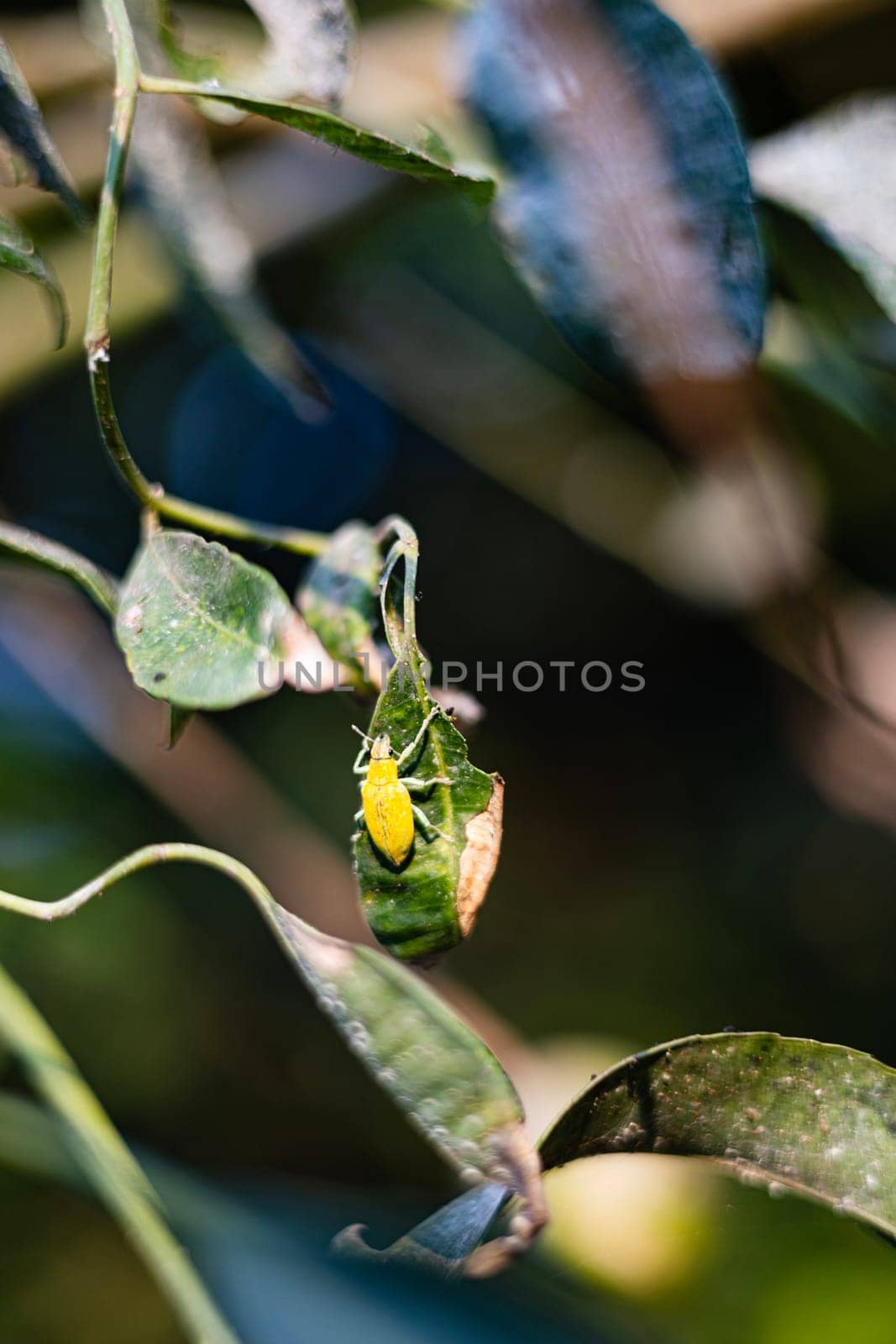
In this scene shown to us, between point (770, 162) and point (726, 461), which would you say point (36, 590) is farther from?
point (770, 162)

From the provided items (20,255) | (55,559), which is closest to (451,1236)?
(55,559)

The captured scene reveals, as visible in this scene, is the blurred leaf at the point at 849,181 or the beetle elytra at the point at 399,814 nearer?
the beetle elytra at the point at 399,814

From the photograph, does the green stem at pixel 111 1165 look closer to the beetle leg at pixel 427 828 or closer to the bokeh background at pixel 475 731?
the beetle leg at pixel 427 828

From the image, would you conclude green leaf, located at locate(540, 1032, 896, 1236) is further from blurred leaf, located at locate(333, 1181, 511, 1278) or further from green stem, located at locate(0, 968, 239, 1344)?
green stem, located at locate(0, 968, 239, 1344)

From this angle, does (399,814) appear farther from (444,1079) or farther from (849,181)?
(849,181)

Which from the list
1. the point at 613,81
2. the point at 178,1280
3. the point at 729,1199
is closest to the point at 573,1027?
the point at 729,1199

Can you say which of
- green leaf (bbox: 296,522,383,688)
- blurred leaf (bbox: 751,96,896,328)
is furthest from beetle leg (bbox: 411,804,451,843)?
blurred leaf (bbox: 751,96,896,328)

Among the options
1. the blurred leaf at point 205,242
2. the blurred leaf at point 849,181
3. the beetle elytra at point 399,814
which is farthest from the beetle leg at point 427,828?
the blurred leaf at point 205,242
